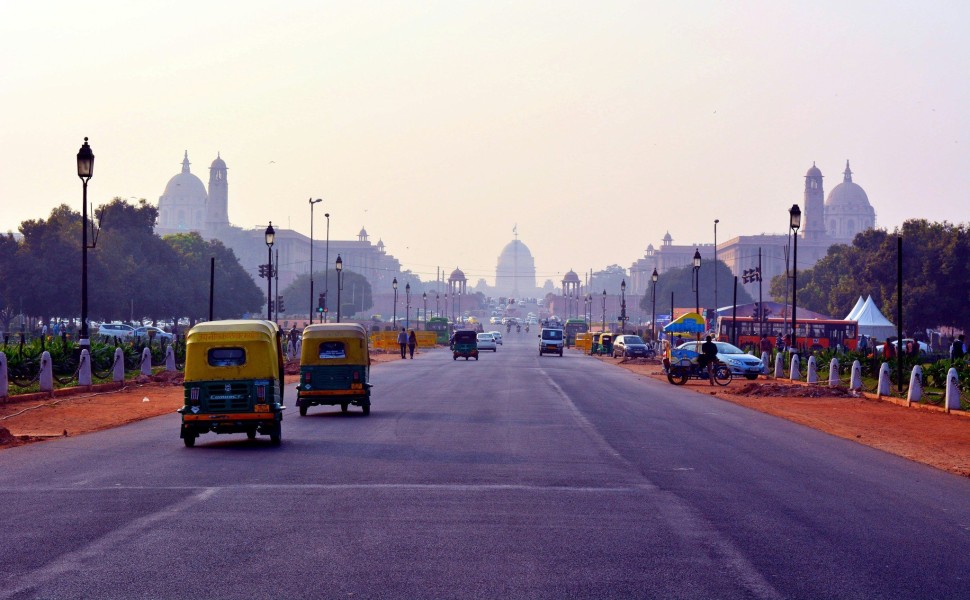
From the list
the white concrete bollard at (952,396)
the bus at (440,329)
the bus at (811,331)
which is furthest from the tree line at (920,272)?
the white concrete bollard at (952,396)

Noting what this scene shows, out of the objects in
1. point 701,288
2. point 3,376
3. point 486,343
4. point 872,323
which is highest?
point 701,288

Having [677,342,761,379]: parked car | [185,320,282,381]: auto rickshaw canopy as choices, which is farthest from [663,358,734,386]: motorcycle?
[185,320,282,381]: auto rickshaw canopy

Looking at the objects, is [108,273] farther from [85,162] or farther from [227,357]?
[227,357]

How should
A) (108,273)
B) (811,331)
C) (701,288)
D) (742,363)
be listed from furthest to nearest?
(701,288) → (108,273) → (811,331) → (742,363)

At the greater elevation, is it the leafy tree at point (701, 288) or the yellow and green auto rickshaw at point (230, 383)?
the leafy tree at point (701, 288)

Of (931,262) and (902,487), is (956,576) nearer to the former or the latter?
(902,487)

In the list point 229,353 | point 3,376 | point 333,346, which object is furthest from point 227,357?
point 3,376

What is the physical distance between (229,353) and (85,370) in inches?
558

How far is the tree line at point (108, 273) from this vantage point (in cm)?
7344

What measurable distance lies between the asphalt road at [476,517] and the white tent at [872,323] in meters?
62.3

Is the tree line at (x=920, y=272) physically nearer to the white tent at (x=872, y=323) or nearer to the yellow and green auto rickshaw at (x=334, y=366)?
the white tent at (x=872, y=323)

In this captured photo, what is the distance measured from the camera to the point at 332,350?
75.6 feet

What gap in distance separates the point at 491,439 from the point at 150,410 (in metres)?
10.1

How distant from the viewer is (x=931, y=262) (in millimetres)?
81438
